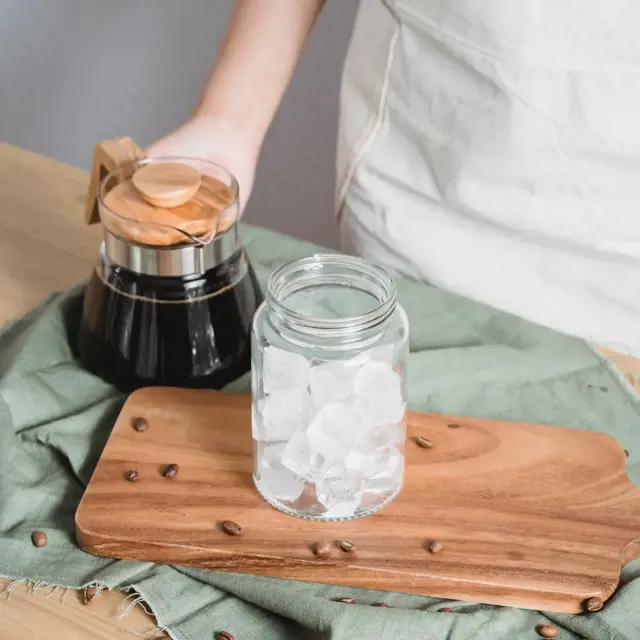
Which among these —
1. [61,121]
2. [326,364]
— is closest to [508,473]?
[326,364]

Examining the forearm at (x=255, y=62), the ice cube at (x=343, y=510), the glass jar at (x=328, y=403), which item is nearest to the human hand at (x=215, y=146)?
the forearm at (x=255, y=62)

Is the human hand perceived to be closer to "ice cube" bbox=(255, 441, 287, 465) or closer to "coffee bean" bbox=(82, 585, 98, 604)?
"ice cube" bbox=(255, 441, 287, 465)

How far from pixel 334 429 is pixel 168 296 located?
0.20 m

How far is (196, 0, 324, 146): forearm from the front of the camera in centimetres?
98

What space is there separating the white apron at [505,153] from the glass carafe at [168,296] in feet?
0.78

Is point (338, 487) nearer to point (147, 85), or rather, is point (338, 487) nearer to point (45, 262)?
point (45, 262)

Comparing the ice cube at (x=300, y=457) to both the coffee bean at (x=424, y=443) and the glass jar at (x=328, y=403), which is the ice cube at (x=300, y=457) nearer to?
the glass jar at (x=328, y=403)

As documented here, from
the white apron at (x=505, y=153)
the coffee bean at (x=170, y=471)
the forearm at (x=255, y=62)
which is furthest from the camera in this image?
the forearm at (x=255, y=62)

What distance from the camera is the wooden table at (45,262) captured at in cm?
63

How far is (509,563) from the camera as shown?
26.2 inches

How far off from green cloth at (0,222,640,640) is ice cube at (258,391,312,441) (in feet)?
0.36

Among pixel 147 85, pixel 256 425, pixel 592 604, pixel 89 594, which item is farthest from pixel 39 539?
pixel 147 85

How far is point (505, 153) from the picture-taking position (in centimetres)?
94

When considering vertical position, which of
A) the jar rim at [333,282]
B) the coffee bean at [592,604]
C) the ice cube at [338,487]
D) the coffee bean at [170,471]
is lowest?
the coffee bean at [170,471]
